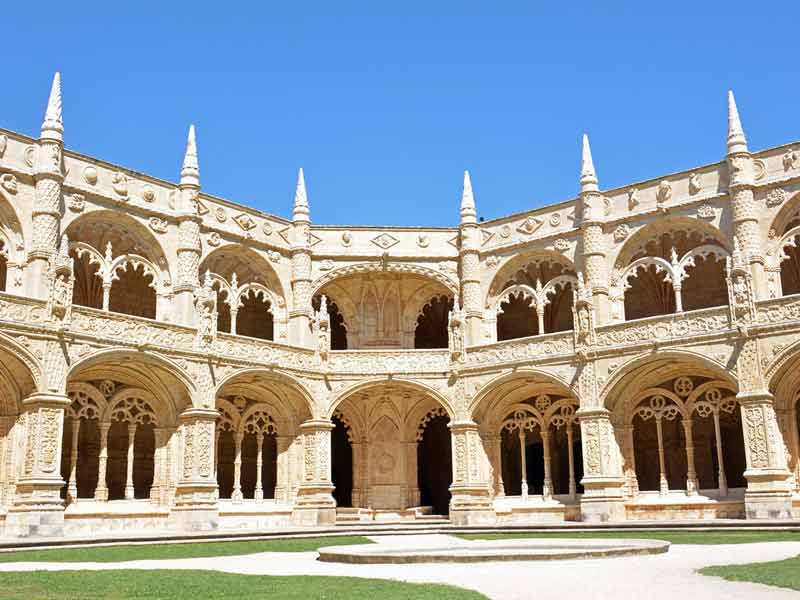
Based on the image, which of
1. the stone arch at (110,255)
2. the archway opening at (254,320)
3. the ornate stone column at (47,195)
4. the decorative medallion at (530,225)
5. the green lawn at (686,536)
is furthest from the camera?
the archway opening at (254,320)

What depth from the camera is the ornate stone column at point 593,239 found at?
31.1 m

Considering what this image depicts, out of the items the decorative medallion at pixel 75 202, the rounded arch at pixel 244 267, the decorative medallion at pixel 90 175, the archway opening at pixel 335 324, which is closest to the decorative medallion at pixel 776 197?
the archway opening at pixel 335 324

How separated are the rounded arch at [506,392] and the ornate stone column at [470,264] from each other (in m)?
2.10

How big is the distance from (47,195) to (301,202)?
9915 millimetres

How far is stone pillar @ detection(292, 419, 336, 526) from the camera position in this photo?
31.4 meters

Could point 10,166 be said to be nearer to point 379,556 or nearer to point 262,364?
point 262,364

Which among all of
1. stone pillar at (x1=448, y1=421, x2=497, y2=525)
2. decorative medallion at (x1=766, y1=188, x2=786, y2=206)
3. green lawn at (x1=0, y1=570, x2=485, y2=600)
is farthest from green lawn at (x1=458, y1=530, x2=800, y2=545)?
decorative medallion at (x1=766, y1=188, x2=786, y2=206)

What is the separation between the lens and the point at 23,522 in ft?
80.0

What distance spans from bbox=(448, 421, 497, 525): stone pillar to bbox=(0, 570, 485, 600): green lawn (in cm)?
1872

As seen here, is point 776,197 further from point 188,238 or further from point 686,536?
point 188,238

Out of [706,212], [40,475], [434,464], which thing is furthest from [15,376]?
[706,212]

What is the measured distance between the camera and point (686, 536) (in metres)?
21.4

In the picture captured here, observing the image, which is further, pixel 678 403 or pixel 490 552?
pixel 678 403

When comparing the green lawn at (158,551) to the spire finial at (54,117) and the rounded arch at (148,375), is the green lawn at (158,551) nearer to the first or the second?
the rounded arch at (148,375)
